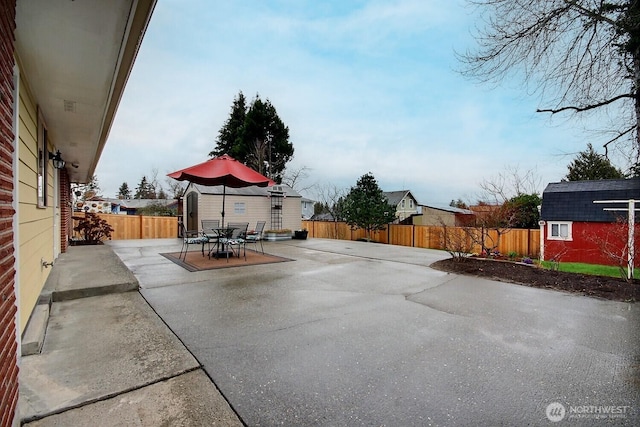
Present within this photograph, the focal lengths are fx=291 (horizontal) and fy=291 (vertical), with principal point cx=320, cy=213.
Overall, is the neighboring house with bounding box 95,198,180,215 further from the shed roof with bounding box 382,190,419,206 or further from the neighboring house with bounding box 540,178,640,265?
the neighboring house with bounding box 540,178,640,265

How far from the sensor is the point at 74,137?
5570 mm

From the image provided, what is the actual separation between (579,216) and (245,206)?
42.0 feet

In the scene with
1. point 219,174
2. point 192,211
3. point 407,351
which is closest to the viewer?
point 407,351

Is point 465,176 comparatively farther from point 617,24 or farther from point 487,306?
point 487,306

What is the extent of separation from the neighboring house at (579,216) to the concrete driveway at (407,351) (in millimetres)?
6797

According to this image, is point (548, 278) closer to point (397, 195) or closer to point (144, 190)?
point (397, 195)

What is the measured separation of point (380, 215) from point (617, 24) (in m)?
11.6

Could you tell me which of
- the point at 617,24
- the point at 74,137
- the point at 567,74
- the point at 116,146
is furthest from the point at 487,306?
the point at 116,146

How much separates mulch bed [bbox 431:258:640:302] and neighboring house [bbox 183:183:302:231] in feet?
29.2

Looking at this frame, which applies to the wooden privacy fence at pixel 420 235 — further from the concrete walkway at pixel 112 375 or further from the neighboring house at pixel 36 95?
the neighboring house at pixel 36 95

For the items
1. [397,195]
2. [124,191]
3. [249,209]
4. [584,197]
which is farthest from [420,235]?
[124,191]

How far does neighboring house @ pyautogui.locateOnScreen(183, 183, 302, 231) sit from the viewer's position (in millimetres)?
12633

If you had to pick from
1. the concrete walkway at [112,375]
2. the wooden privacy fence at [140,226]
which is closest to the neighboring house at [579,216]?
the concrete walkway at [112,375]

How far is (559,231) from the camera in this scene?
10305 millimetres
